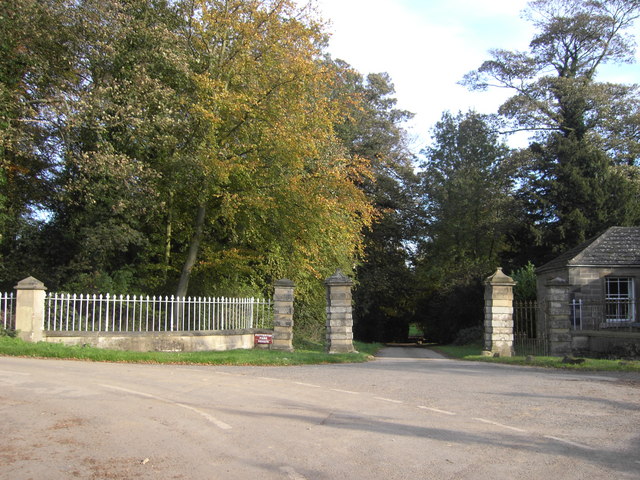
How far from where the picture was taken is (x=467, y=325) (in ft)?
108

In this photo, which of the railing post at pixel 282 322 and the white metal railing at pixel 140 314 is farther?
the railing post at pixel 282 322

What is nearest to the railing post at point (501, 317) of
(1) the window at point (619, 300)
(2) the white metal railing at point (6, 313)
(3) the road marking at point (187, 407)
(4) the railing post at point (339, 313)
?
(4) the railing post at point (339, 313)

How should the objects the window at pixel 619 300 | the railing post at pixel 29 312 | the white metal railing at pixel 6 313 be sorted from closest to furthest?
the railing post at pixel 29 312
the white metal railing at pixel 6 313
the window at pixel 619 300

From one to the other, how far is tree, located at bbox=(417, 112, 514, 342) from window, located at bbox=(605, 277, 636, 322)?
34.8ft

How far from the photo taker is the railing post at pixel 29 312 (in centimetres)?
1512

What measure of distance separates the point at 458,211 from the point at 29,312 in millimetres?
29661

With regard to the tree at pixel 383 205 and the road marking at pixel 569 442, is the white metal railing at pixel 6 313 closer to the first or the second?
the road marking at pixel 569 442

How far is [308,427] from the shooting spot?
22.5 feet

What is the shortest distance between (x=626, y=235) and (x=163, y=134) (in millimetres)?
18871

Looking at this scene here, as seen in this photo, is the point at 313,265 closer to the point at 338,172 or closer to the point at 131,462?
the point at 338,172

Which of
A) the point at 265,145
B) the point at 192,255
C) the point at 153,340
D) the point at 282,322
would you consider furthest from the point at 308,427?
the point at 192,255

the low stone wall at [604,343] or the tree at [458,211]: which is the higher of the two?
the tree at [458,211]

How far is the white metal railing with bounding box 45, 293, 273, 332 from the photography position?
15.8 meters

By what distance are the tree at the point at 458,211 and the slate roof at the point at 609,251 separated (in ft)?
31.4
